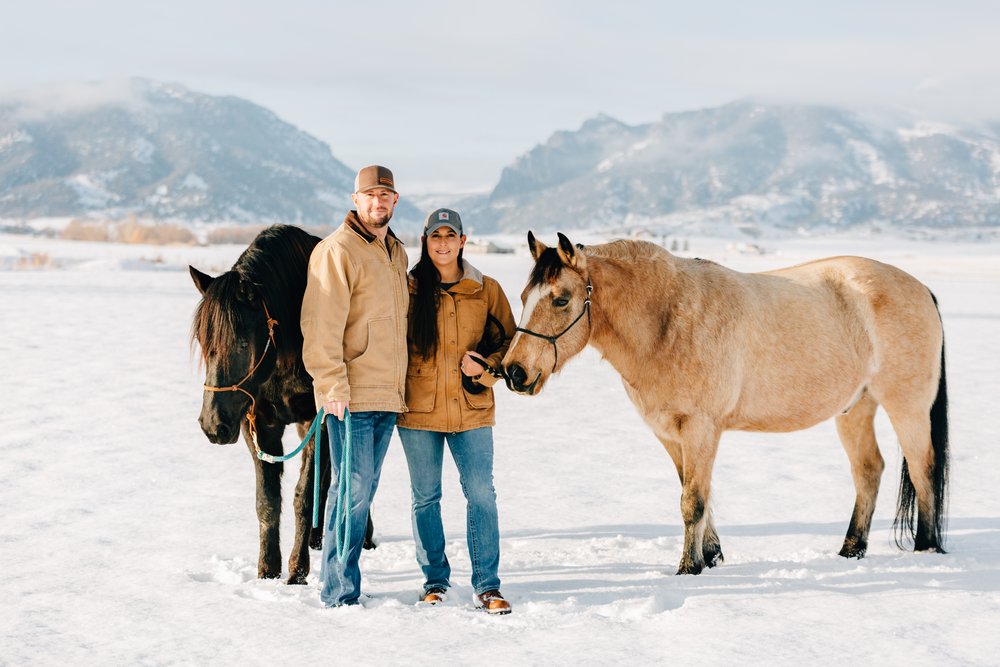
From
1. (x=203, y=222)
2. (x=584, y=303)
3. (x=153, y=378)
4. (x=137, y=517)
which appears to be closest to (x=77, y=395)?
(x=153, y=378)

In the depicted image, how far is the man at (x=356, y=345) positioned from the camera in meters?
3.35

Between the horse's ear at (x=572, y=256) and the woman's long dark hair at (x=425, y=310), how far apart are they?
0.65m

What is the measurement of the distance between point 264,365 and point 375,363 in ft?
2.27

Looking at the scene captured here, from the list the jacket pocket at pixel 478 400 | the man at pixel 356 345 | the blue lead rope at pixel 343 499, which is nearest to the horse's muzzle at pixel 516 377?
the jacket pocket at pixel 478 400

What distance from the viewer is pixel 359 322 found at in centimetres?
346

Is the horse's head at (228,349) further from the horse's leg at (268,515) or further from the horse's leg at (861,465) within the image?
the horse's leg at (861,465)

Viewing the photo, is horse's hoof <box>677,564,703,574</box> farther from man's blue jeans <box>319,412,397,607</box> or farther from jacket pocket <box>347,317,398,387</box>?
jacket pocket <box>347,317,398,387</box>

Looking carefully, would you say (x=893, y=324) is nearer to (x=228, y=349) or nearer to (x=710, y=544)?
(x=710, y=544)

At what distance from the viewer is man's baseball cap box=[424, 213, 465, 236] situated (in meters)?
3.59

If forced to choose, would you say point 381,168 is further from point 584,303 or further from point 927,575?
point 927,575

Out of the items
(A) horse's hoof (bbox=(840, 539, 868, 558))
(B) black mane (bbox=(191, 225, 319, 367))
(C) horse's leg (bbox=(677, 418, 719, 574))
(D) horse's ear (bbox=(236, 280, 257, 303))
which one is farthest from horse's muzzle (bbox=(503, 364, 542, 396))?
(A) horse's hoof (bbox=(840, 539, 868, 558))

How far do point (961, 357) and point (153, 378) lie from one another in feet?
39.5

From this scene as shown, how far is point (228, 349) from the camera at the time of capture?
143 inches

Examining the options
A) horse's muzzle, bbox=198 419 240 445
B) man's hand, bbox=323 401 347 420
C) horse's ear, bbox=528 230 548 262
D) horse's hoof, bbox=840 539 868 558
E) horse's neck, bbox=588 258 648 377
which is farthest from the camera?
horse's hoof, bbox=840 539 868 558
